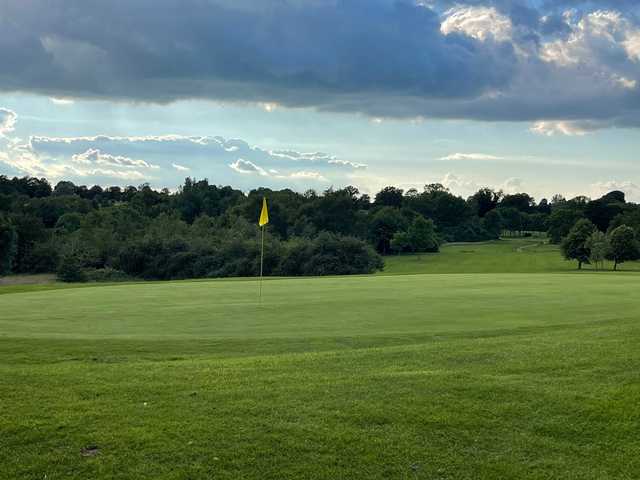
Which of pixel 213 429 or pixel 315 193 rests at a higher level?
pixel 315 193

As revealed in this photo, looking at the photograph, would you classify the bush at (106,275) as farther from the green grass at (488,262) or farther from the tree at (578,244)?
the tree at (578,244)

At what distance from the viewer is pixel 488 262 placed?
287ft

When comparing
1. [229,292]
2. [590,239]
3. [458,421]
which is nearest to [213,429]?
[458,421]

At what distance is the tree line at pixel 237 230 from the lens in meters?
64.8

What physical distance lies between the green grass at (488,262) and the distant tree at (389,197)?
3403 centimetres

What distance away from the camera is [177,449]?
647 centimetres

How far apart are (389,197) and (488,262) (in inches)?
2719

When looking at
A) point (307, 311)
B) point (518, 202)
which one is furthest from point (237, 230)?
point (518, 202)

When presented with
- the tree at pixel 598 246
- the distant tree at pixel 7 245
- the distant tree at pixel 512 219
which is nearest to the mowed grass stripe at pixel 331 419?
the tree at pixel 598 246

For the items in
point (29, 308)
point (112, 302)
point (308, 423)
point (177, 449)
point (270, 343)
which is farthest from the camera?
point (112, 302)

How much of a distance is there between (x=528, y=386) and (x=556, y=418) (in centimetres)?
101

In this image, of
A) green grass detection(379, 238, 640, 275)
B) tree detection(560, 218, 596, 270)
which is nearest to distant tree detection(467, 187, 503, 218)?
green grass detection(379, 238, 640, 275)

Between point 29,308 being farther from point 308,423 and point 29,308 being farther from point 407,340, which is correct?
point 308,423

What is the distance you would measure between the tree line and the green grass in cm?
264
